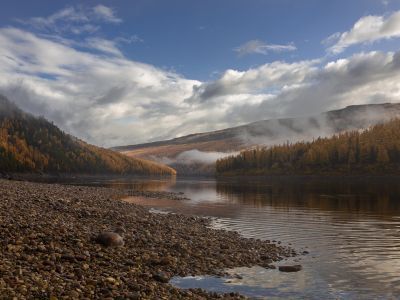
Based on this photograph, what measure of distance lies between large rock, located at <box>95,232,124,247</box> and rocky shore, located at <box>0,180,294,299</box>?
16 cm

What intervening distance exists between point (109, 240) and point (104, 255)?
88.4 inches

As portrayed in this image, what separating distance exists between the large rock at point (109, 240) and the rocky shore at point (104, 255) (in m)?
0.16

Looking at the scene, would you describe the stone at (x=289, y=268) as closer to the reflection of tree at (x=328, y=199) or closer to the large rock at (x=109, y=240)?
the large rock at (x=109, y=240)

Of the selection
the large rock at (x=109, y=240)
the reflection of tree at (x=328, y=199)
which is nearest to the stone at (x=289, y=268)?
the large rock at (x=109, y=240)

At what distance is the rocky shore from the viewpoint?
51.0ft

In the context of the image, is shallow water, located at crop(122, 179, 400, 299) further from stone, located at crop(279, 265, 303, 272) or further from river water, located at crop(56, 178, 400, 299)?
stone, located at crop(279, 265, 303, 272)

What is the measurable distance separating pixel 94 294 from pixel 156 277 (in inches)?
157

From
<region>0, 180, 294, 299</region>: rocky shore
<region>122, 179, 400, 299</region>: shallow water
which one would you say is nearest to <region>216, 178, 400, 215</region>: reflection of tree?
<region>122, 179, 400, 299</region>: shallow water

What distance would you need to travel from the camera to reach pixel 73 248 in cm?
2092

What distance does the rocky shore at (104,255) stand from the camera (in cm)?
1553

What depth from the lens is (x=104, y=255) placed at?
20.7 meters

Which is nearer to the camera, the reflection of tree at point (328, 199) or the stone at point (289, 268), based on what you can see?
the stone at point (289, 268)

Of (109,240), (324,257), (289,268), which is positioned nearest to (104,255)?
(109,240)

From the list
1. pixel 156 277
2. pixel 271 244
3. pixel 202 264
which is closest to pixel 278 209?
pixel 271 244
